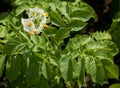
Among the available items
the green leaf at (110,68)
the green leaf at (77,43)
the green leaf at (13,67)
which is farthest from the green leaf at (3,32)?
the green leaf at (110,68)

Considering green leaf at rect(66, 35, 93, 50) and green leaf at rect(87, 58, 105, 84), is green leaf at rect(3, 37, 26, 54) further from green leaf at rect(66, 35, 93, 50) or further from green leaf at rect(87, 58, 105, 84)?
green leaf at rect(87, 58, 105, 84)

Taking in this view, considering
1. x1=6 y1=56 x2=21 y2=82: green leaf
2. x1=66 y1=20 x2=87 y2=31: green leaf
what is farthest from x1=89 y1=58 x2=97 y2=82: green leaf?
x1=6 y1=56 x2=21 y2=82: green leaf

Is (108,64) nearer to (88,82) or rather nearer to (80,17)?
(80,17)

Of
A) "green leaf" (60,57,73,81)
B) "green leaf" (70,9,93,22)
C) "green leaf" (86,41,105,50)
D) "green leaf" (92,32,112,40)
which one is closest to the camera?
"green leaf" (60,57,73,81)

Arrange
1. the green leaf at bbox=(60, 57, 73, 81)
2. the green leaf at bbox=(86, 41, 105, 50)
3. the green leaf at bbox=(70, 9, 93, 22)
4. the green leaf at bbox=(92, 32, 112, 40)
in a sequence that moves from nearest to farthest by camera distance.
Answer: the green leaf at bbox=(60, 57, 73, 81) < the green leaf at bbox=(86, 41, 105, 50) < the green leaf at bbox=(70, 9, 93, 22) < the green leaf at bbox=(92, 32, 112, 40)

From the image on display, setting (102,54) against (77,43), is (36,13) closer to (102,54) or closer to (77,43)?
(77,43)

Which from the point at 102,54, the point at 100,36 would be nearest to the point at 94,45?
the point at 102,54
